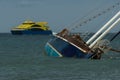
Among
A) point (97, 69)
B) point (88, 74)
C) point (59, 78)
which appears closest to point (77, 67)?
point (97, 69)

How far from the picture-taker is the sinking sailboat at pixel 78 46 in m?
66.6

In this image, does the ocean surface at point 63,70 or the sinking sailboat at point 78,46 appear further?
the sinking sailboat at point 78,46

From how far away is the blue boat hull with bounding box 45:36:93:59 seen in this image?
6694 cm

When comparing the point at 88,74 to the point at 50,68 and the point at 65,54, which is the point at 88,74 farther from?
the point at 65,54

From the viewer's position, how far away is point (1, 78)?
47000mm

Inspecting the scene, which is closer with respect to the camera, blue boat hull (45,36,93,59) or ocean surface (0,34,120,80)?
ocean surface (0,34,120,80)

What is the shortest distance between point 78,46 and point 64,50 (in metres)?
2.72

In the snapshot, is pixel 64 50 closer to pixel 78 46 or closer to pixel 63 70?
pixel 78 46

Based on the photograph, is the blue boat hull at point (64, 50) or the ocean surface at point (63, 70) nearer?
the ocean surface at point (63, 70)

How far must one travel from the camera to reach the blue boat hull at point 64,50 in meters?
66.9

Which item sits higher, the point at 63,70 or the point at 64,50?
the point at 64,50

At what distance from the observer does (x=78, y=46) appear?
66375 mm

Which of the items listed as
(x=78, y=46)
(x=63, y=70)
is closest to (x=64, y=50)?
(x=78, y=46)

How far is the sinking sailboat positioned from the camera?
219ft
